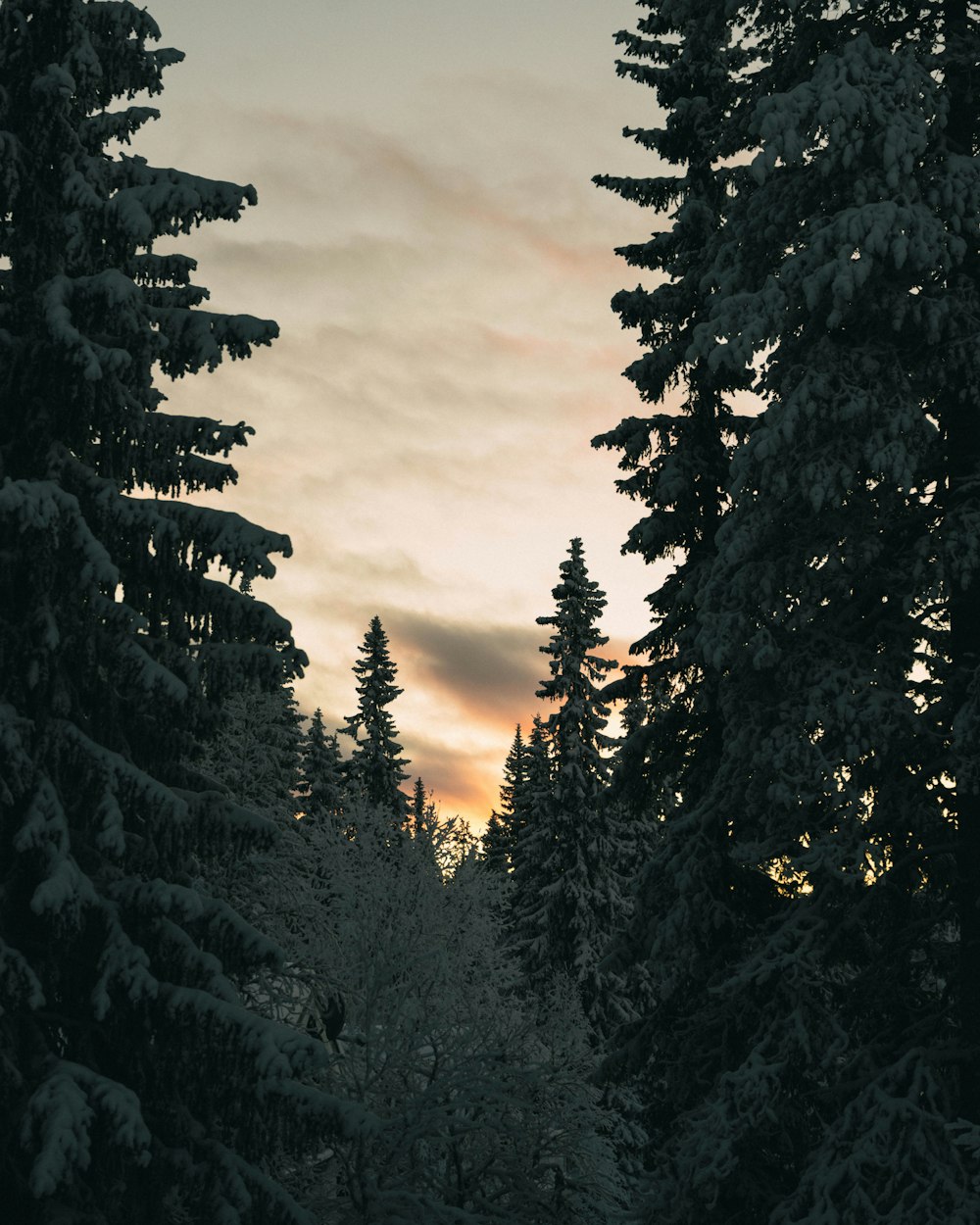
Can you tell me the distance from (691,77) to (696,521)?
6671 mm

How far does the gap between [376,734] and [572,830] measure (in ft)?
66.9

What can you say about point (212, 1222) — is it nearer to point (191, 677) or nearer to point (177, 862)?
point (177, 862)

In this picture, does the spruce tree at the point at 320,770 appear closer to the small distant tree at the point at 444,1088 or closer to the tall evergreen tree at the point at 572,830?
the tall evergreen tree at the point at 572,830

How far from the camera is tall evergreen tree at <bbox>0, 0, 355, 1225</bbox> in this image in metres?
8.84

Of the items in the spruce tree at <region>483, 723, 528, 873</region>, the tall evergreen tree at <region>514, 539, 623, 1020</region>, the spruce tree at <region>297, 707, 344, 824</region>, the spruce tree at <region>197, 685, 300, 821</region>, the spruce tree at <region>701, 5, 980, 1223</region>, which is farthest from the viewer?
the spruce tree at <region>483, 723, 528, 873</region>

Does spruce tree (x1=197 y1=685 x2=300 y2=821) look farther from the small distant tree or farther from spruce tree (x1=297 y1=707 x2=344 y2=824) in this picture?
spruce tree (x1=297 y1=707 x2=344 y2=824)

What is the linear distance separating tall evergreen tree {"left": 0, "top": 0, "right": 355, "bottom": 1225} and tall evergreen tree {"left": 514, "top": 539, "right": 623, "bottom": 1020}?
26.4 metres

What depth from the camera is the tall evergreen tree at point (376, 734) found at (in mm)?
53625

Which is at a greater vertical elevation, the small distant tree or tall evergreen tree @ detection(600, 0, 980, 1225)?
tall evergreen tree @ detection(600, 0, 980, 1225)

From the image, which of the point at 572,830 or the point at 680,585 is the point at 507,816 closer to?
the point at 572,830

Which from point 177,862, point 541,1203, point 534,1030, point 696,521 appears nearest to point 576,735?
point 534,1030

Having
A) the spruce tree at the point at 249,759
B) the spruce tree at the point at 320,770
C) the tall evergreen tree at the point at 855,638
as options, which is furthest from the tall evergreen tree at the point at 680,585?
the spruce tree at the point at 320,770

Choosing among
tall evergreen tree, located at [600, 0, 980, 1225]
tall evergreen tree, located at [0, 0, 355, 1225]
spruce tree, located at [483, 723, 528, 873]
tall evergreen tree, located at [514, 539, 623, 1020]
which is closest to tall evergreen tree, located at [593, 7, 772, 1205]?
tall evergreen tree, located at [600, 0, 980, 1225]

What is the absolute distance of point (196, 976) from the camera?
945 centimetres
